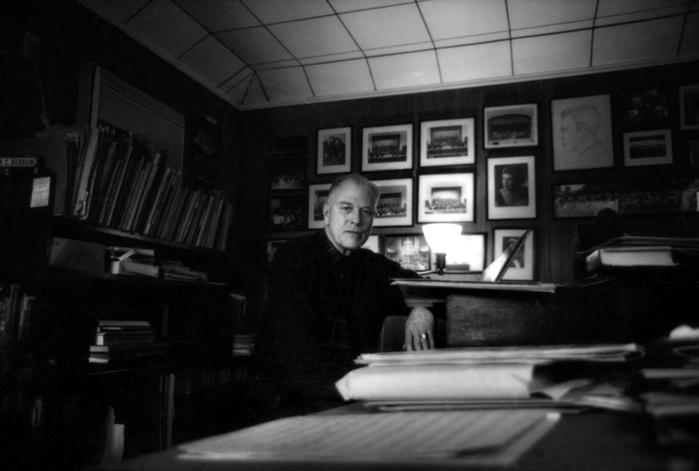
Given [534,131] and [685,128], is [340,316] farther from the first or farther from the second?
[685,128]

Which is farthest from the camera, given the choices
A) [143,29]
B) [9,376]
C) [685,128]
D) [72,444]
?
[685,128]

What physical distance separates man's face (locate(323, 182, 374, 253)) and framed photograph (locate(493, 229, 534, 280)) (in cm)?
120

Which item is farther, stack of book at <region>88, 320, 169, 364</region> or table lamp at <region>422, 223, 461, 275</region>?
table lamp at <region>422, 223, 461, 275</region>

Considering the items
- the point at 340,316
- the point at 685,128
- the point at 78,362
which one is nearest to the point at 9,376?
the point at 78,362

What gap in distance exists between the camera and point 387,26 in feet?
9.67

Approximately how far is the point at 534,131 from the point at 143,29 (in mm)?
2337

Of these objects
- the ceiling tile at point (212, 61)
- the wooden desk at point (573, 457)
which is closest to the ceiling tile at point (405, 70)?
the ceiling tile at point (212, 61)

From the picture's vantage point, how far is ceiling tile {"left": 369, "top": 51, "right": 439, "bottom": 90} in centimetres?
328

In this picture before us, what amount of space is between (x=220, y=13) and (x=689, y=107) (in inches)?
106

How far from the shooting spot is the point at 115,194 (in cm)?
230

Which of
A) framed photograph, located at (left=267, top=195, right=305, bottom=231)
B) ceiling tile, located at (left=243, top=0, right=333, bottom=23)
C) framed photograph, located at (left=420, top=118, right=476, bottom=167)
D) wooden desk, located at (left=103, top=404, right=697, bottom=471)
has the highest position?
ceiling tile, located at (left=243, top=0, right=333, bottom=23)

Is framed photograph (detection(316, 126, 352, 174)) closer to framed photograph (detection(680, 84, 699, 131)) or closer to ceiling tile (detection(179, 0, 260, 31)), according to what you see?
ceiling tile (detection(179, 0, 260, 31))

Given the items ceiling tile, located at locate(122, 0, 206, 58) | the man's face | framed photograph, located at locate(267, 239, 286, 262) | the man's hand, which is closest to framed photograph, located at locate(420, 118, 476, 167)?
framed photograph, located at locate(267, 239, 286, 262)

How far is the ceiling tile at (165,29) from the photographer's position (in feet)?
9.30
